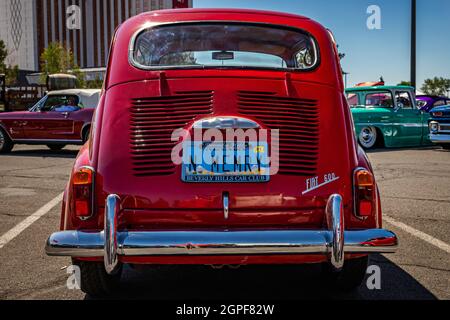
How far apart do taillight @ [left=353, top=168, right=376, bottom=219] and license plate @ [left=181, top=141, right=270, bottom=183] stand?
523 mm

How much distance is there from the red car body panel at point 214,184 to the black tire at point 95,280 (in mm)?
287

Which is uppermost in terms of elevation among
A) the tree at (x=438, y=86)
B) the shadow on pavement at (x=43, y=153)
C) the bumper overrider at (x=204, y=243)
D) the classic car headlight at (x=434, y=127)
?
the tree at (x=438, y=86)

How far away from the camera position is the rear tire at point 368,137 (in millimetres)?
14914

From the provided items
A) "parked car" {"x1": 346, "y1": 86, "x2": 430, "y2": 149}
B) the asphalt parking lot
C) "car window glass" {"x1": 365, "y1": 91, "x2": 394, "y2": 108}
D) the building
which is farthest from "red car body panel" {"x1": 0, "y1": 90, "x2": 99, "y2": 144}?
the building

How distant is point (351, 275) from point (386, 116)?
11.6 meters

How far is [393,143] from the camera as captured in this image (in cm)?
1493

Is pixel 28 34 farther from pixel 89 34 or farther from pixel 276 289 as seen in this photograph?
pixel 276 289

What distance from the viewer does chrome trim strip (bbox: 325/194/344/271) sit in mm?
3010

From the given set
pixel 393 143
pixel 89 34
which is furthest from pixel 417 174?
pixel 89 34

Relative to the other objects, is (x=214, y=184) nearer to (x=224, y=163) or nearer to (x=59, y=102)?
(x=224, y=163)

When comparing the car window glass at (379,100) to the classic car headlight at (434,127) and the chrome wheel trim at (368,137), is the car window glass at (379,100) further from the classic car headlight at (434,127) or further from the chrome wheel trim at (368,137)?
the classic car headlight at (434,127)

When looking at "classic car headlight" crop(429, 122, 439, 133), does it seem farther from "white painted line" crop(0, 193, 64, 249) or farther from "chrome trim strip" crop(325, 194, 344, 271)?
"chrome trim strip" crop(325, 194, 344, 271)

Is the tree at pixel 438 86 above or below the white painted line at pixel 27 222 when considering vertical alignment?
above

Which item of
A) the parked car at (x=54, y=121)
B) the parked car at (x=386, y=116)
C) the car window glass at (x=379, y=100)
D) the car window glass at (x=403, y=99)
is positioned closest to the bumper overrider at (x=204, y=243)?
the parked car at (x=54, y=121)
